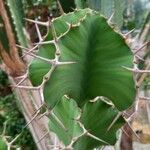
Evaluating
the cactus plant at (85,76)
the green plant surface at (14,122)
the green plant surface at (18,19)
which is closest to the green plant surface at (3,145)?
the cactus plant at (85,76)

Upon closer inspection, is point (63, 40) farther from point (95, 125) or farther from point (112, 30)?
point (95, 125)

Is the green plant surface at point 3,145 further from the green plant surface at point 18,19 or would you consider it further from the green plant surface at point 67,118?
the green plant surface at point 18,19

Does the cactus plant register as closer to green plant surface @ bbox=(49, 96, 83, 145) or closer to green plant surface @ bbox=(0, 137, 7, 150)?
green plant surface @ bbox=(49, 96, 83, 145)

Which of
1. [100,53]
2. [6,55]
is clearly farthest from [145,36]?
[100,53]

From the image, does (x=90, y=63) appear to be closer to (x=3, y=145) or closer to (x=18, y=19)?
(x=3, y=145)

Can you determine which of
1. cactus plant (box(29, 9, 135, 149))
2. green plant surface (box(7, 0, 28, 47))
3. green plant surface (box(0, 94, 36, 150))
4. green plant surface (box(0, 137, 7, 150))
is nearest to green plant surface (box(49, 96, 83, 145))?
cactus plant (box(29, 9, 135, 149))

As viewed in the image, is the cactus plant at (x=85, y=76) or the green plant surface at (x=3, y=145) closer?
the cactus plant at (x=85, y=76)

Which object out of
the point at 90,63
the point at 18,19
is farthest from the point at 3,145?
the point at 18,19
